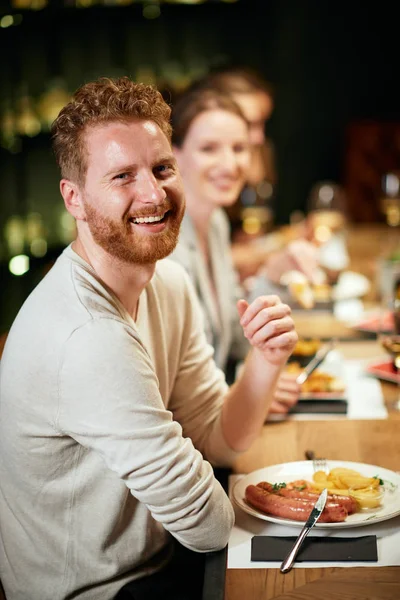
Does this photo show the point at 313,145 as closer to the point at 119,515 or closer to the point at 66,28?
the point at 66,28

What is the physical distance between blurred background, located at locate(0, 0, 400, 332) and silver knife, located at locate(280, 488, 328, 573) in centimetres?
275

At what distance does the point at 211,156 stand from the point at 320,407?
1063mm

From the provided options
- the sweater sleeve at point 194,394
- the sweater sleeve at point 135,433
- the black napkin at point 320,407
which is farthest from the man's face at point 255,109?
the sweater sleeve at point 135,433

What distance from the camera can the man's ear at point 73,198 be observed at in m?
1.47

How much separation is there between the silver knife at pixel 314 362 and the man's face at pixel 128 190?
74cm

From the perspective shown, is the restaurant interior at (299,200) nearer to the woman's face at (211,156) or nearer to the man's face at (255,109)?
the man's face at (255,109)

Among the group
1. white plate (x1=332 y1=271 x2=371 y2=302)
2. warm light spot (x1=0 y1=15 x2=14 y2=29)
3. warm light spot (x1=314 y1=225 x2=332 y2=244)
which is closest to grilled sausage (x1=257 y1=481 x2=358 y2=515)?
white plate (x1=332 y1=271 x2=371 y2=302)

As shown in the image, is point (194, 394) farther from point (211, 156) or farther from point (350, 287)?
point (350, 287)

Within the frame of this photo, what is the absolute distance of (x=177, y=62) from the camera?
5652 millimetres

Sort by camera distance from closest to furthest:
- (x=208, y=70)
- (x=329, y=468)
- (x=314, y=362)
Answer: (x=329, y=468) < (x=314, y=362) < (x=208, y=70)

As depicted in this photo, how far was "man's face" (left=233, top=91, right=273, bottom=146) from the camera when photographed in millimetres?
3967

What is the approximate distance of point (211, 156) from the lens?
9.04 feet

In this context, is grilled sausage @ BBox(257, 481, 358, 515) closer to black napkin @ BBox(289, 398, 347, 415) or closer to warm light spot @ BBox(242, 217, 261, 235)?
black napkin @ BBox(289, 398, 347, 415)

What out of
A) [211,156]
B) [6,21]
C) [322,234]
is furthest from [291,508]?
[6,21]
